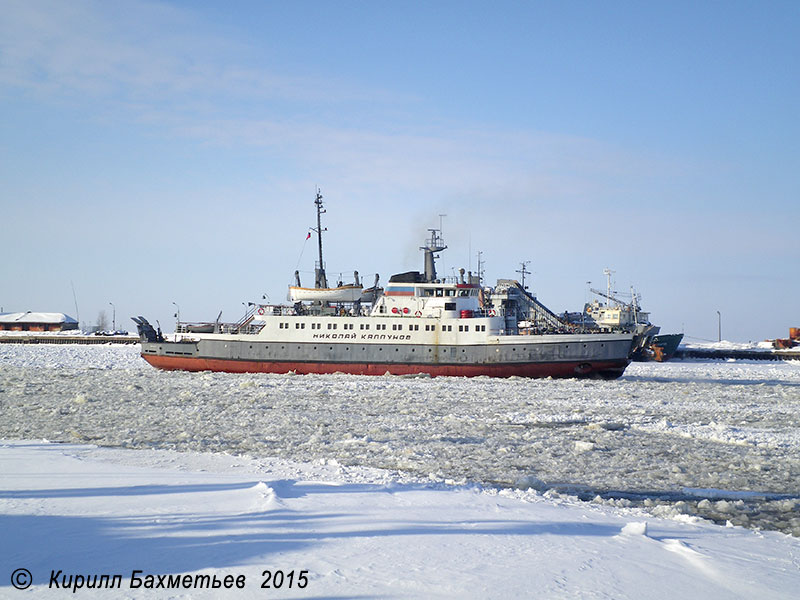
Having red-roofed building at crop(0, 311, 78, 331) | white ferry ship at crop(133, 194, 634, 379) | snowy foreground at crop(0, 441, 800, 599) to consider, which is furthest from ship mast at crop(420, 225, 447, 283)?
red-roofed building at crop(0, 311, 78, 331)

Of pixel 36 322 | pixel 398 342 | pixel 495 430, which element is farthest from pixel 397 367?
pixel 36 322

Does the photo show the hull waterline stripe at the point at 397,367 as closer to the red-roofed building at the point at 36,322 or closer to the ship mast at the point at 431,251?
the ship mast at the point at 431,251

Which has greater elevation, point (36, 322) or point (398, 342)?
point (36, 322)

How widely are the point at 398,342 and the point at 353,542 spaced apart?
25.8 metres

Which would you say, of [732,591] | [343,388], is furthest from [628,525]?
[343,388]

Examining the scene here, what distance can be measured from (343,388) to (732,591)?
1926 cm

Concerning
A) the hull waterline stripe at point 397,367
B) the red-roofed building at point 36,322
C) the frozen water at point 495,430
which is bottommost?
the frozen water at point 495,430

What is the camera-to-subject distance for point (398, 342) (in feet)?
103

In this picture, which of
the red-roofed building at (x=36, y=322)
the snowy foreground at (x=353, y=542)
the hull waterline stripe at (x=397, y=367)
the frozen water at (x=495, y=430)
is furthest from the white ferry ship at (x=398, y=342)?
the red-roofed building at (x=36, y=322)

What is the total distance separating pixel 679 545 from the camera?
5.86 metres

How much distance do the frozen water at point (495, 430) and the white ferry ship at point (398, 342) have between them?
4.78m

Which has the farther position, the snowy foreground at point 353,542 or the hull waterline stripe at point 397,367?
the hull waterline stripe at point 397,367

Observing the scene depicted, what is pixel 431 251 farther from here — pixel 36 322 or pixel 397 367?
pixel 36 322

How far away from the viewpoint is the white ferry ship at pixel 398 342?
1171 inches
